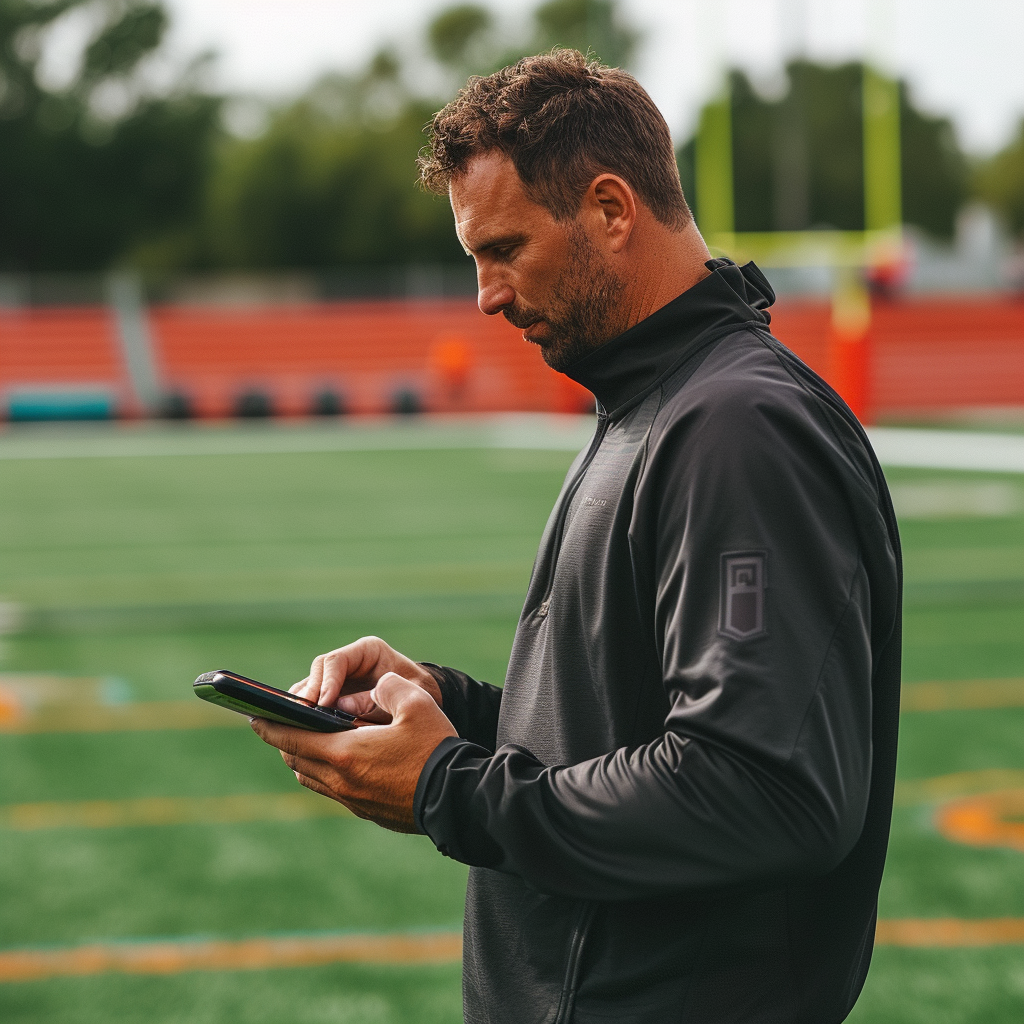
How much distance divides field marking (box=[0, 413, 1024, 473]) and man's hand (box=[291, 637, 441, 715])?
1466 cm

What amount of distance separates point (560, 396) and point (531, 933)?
24356 millimetres

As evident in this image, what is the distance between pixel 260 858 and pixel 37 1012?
1.04 metres

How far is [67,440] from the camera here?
74.4 ft

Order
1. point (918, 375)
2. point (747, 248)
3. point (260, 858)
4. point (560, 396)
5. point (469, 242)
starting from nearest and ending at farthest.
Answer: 1. point (469, 242)
2. point (260, 858)
3. point (747, 248)
4. point (560, 396)
5. point (918, 375)

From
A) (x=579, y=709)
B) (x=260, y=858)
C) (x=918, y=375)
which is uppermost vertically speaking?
(x=579, y=709)

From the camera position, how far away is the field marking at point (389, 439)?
57.7 feet

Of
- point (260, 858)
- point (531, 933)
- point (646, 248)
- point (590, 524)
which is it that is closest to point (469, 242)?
point (646, 248)

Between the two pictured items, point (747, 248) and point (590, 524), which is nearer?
point (590, 524)

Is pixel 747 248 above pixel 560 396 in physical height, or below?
above

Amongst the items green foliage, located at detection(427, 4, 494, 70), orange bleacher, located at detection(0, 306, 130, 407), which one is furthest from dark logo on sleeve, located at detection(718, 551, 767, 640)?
green foliage, located at detection(427, 4, 494, 70)

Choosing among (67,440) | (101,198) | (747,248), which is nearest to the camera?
(747,248)

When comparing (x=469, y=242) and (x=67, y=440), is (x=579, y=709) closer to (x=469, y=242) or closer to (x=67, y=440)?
(x=469, y=242)

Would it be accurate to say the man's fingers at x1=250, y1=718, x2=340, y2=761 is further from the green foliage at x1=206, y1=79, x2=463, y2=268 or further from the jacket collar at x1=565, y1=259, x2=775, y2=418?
the green foliage at x1=206, y1=79, x2=463, y2=268

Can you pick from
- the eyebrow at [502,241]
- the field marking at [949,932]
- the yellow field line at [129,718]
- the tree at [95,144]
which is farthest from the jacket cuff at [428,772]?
the tree at [95,144]
